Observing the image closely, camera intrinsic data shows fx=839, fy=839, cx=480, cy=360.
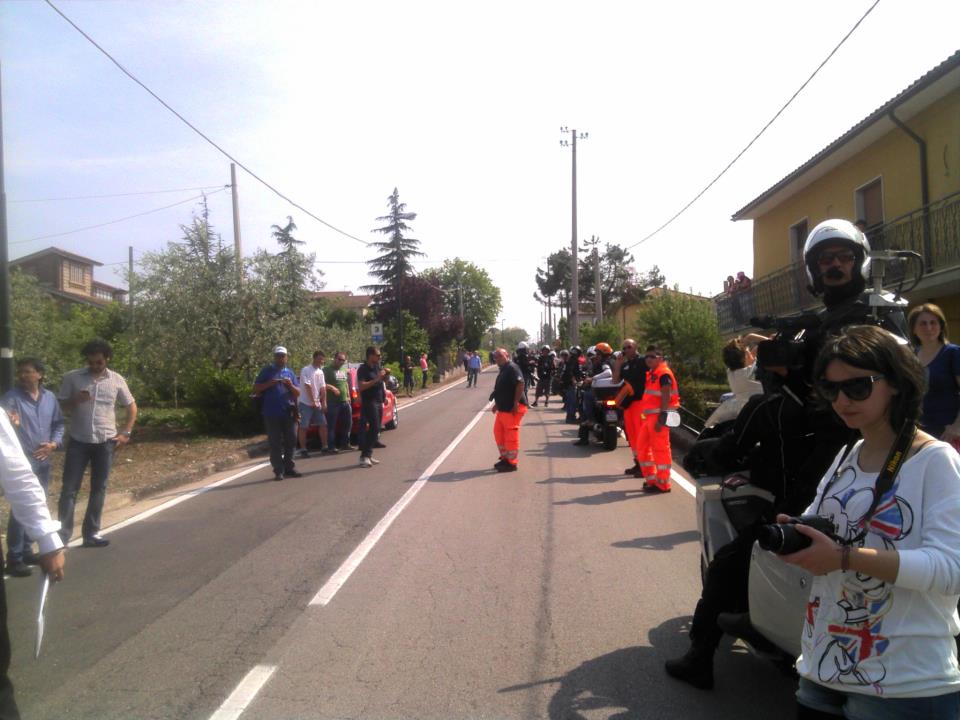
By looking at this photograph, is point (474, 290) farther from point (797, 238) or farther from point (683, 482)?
point (683, 482)

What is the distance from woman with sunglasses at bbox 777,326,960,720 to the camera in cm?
218

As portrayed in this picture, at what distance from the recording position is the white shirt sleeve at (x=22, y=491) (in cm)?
337

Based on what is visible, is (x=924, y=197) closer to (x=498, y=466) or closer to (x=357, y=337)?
(x=498, y=466)

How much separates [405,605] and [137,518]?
4997 millimetres

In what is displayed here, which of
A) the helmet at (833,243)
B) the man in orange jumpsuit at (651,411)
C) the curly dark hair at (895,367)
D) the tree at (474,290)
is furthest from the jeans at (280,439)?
the tree at (474,290)

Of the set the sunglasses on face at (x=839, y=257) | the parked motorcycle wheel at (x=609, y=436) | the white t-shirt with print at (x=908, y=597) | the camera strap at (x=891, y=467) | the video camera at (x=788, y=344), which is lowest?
the parked motorcycle wheel at (x=609, y=436)

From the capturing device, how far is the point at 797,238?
23.5 m

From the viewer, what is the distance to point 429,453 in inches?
578

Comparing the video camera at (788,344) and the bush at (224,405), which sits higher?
the video camera at (788,344)

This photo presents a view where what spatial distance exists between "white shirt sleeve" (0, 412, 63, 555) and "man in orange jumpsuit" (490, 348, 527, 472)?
8.83 meters

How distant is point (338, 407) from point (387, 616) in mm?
10045

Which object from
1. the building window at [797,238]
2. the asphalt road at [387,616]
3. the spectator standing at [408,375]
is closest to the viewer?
the asphalt road at [387,616]

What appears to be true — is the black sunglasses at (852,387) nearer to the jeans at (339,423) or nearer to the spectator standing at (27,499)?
the spectator standing at (27,499)

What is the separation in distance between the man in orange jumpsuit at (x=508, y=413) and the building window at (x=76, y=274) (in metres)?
61.4
